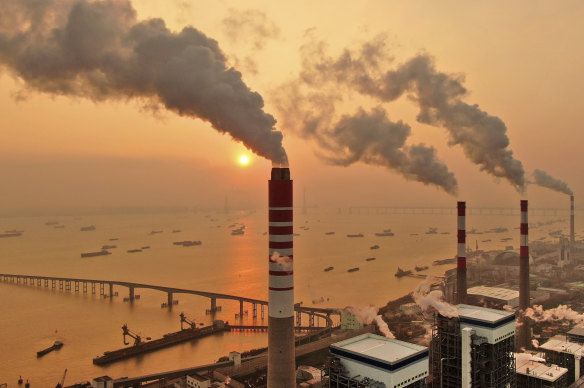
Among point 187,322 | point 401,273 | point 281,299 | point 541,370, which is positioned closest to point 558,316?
point 541,370

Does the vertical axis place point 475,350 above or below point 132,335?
above

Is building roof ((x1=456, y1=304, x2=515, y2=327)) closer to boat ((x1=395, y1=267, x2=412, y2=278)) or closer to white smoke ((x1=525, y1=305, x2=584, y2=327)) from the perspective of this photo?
white smoke ((x1=525, y1=305, x2=584, y2=327))

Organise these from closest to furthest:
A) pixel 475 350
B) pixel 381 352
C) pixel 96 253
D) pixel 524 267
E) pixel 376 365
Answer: pixel 376 365 < pixel 381 352 < pixel 475 350 < pixel 524 267 < pixel 96 253

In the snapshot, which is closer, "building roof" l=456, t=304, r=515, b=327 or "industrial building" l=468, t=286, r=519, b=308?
"building roof" l=456, t=304, r=515, b=327

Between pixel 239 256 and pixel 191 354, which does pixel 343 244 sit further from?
pixel 191 354

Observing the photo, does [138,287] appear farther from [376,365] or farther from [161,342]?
[376,365]

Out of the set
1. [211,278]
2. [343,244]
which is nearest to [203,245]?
[343,244]

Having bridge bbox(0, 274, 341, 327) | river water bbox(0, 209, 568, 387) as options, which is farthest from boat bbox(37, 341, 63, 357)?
bridge bbox(0, 274, 341, 327)
